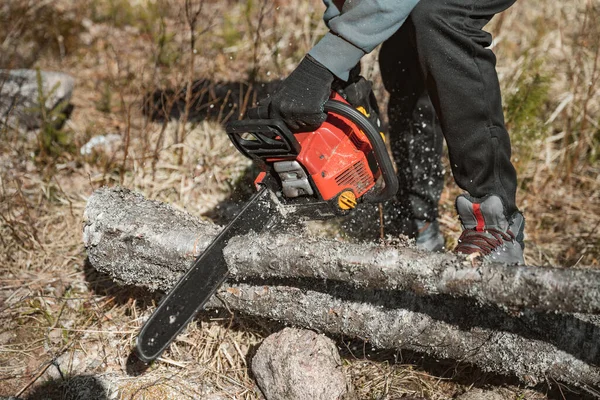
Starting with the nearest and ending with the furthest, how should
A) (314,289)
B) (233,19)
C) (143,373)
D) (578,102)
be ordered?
1. (314,289)
2. (143,373)
3. (578,102)
4. (233,19)

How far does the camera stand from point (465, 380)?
7.72ft

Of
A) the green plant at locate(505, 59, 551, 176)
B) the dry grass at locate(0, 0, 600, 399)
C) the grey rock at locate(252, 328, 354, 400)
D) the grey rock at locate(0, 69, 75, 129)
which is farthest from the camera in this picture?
the grey rock at locate(0, 69, 75, 129)

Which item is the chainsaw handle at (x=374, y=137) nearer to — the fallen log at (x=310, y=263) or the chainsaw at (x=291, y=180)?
the chainsaw at (x=291, y=180)

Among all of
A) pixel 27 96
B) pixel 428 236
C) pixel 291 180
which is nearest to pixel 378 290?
pixel 291 180

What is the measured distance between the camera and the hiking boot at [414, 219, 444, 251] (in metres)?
2.99

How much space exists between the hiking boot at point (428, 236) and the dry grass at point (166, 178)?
235 mm

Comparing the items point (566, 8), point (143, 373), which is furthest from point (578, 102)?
point (143, 373)

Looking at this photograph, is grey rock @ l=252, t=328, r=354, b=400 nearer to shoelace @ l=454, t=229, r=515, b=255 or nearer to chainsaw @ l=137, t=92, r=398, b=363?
chainsaw @ l=137, t=92, r=398, b=363

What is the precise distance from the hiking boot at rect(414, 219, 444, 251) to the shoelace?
2.49ft

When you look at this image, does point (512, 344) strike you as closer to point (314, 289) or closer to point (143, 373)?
point (314, 289)

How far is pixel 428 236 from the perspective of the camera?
3.01 meters

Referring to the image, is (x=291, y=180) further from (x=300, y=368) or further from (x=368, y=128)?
(x=300, y=368)

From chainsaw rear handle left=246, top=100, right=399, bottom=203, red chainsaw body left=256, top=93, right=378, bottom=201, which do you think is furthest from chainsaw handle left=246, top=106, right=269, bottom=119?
red chainsaw body left=256, top=93, right=378, bottom=201

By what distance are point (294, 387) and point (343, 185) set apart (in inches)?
33.1
